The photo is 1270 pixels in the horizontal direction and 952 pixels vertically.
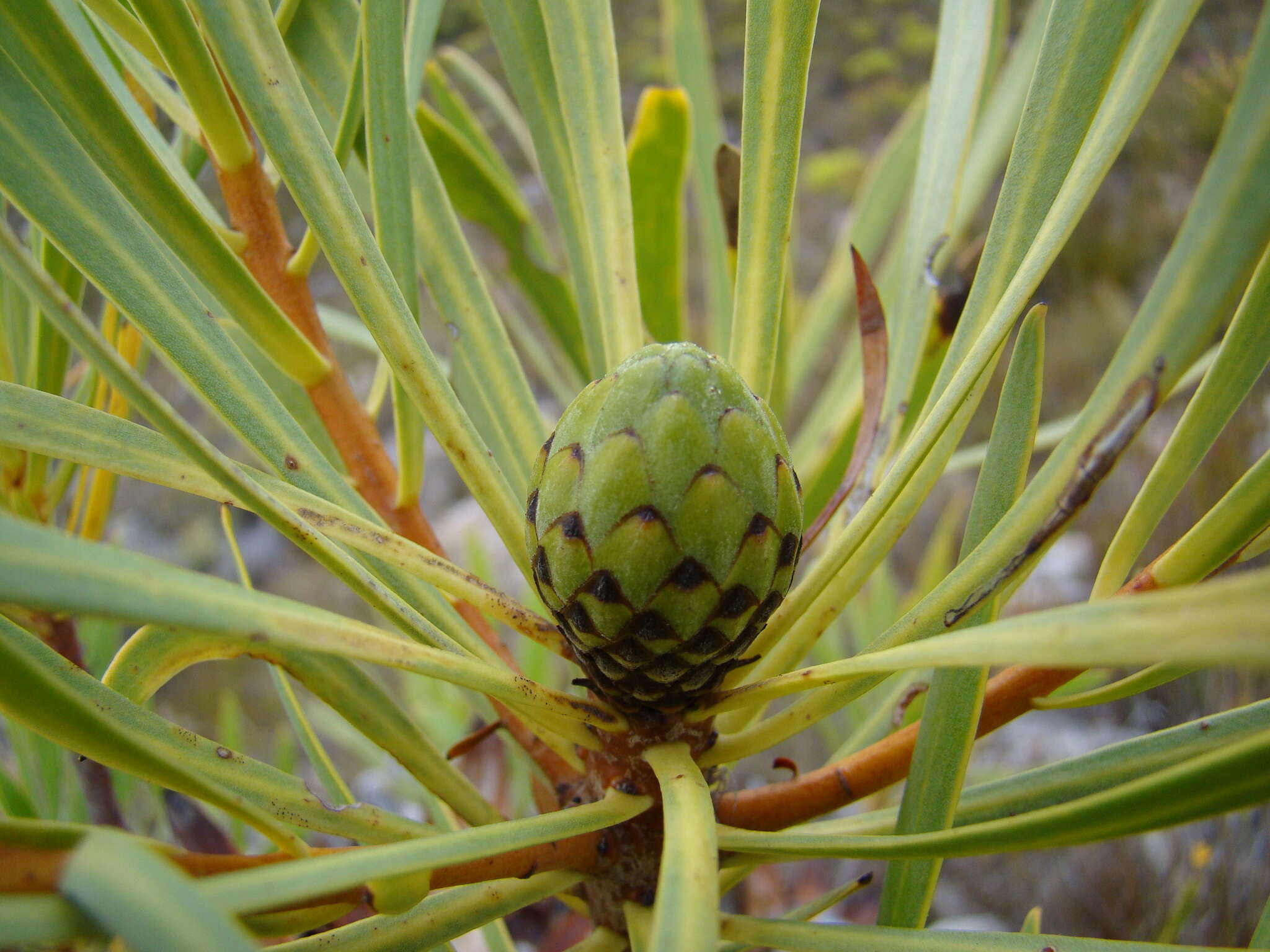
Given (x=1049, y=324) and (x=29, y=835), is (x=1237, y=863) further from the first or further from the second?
(x=1049, y=324)

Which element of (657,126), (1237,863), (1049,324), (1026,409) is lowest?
(1026,409)

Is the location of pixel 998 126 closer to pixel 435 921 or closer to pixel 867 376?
pixel 867 376

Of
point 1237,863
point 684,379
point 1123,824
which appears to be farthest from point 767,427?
point 1237,863

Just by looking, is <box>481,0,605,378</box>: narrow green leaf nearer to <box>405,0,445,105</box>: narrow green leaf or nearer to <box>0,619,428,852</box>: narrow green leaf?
<box>405,0,445,105</box>: narrow green leaf

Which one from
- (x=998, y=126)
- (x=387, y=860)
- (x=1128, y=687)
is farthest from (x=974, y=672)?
(x=998, y=126)

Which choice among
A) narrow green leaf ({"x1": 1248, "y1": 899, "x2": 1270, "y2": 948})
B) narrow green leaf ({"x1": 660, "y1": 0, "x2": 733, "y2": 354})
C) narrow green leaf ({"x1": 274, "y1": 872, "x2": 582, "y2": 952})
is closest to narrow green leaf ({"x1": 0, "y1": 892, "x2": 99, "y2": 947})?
narrow green leaf ({"x1": 274, "y1": 872, "x2": 582, "y2": 952})

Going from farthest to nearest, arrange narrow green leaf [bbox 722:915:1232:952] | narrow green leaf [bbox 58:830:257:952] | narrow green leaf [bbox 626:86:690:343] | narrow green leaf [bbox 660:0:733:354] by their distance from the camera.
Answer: narrow green leaf [bbox 660:0:733:354], narrow green leaf [bbox 626:86:690:343], narrow green leaf [bbox 722:915:1232:952], narrow green leaf [bbox 58:830:257:952]

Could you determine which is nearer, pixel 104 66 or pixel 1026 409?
pixel 1026 409
